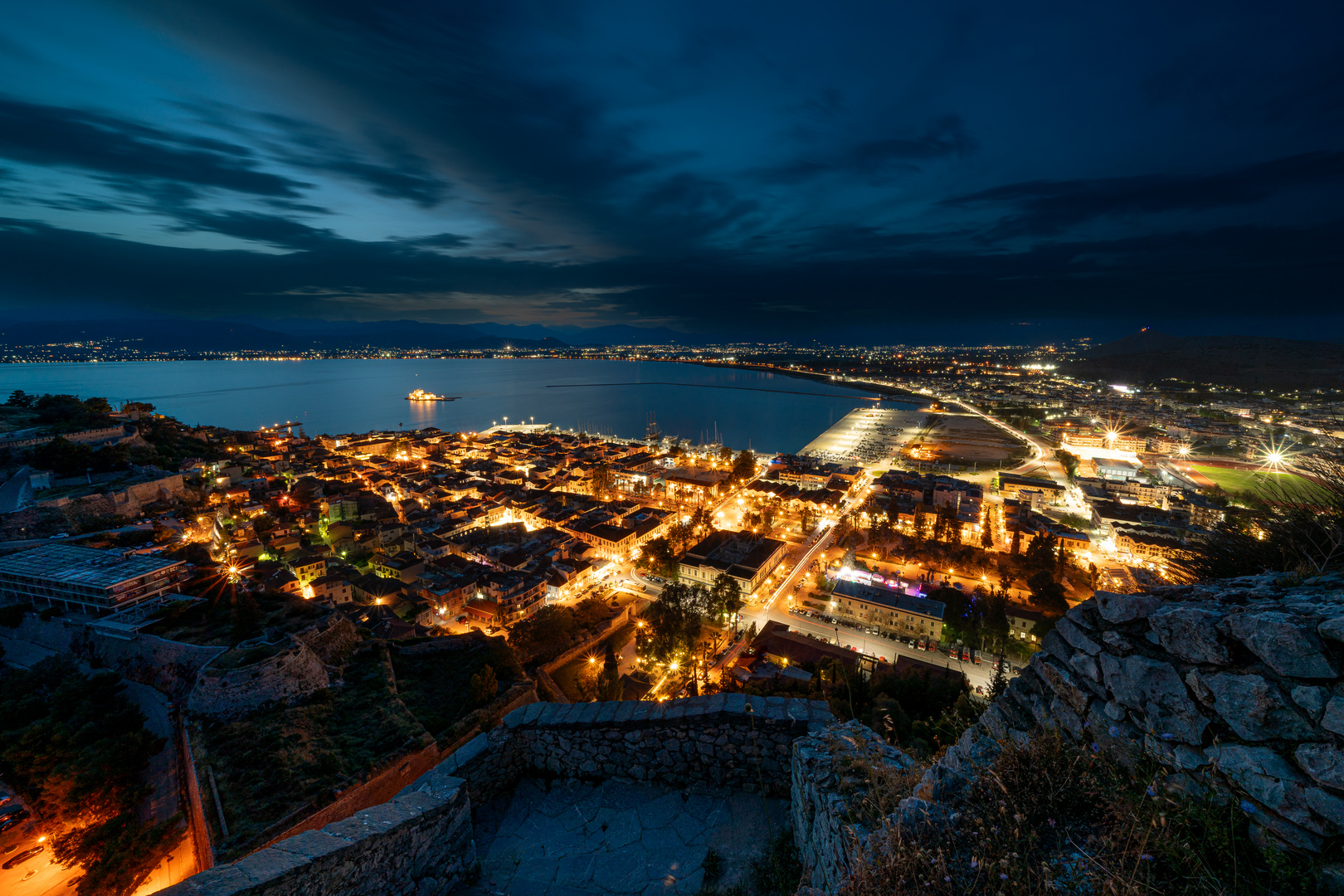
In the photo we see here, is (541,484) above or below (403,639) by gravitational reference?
below

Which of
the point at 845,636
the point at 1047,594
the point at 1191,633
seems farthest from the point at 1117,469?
the point at 1191,633

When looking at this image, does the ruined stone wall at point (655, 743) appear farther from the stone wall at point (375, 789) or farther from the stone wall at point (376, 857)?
the stone wall at point (375, 789)

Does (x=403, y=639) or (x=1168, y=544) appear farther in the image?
(x=1168, y=544)

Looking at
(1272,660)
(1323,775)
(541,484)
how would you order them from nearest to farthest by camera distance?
(1323,775) < (1272,660) < (541,484)

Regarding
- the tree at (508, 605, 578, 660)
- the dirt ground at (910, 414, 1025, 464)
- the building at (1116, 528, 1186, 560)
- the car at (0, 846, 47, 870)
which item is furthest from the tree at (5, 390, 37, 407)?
the dirt ground at (910, 414, 1025, 464)

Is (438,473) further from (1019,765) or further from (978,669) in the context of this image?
(1019,765)

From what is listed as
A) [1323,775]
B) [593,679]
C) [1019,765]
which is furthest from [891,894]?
[593,679]

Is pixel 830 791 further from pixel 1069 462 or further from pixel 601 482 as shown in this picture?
pixel 1069 462
